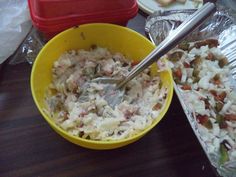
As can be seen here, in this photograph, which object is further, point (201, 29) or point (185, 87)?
point (201, 29)

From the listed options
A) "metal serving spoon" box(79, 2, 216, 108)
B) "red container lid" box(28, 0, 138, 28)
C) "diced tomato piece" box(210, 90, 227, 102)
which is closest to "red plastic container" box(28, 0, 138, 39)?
"red container lid" box(28, 0, 138, 28)

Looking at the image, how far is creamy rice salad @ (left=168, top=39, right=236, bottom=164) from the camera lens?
72 cm

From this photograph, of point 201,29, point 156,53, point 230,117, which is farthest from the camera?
point 201,29

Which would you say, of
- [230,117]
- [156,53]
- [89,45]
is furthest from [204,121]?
[89,45]

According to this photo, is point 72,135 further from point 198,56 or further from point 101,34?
point 198,56

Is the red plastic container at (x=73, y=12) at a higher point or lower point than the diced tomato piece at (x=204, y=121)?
higher

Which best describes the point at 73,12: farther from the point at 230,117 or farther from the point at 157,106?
the point at 230,117

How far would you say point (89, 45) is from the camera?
79 cm

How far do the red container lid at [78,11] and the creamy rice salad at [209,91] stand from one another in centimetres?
17

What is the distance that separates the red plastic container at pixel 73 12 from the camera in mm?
705

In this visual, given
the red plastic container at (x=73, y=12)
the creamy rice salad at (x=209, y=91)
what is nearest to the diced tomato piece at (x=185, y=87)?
the creamy rice salad at (x=209, y=91)

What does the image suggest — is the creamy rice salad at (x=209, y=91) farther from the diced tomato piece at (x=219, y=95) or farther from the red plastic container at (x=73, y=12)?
Answer: the red plastic container at (x=73, y=12)

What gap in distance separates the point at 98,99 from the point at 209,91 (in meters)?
0.29

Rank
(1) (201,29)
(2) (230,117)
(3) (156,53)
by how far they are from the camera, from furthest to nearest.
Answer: (1) (201,29) → (2) (230,117) → (3) (156,53)
